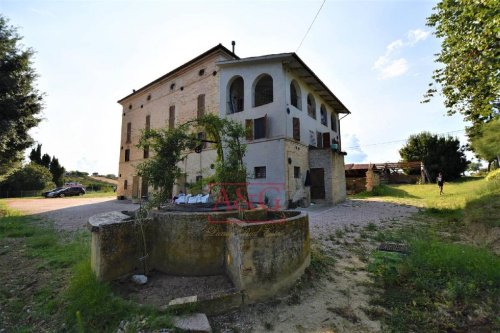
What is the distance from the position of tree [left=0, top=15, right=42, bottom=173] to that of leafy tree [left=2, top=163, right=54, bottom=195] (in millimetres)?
20995

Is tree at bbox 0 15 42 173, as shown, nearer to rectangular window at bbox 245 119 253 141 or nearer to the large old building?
the large old building

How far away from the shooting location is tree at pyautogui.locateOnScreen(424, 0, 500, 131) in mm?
6742

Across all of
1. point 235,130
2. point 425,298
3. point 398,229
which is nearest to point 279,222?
point 425,298

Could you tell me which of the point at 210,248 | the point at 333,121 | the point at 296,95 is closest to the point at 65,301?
the point at 210,248

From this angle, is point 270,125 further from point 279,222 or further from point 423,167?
point 423,167

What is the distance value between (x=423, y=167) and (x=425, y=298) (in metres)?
28.1

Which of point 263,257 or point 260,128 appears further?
point 260,128

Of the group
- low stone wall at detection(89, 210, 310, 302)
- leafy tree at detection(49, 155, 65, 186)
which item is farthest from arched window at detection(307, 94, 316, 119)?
leafy tree at detection(49, 155, 65, 186)

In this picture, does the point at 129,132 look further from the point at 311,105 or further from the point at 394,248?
the point at 394,248

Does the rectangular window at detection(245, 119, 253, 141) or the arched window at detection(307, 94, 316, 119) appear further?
the arched window at detection(307, 94, 316, 119)

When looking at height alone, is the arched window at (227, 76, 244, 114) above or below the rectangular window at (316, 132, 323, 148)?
above

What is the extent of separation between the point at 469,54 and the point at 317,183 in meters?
8.90

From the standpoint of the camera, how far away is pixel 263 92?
14.9m

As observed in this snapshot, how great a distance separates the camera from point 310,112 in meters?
16.2
